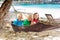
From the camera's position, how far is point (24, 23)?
0.88m

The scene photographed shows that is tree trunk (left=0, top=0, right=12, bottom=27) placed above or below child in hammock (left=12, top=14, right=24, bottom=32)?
above

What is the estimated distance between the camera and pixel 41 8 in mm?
879

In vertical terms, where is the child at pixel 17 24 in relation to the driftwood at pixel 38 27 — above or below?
above

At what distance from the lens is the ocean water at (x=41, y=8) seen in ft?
2.88

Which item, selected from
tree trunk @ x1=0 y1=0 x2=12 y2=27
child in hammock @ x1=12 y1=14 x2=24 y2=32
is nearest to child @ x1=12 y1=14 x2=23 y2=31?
child in hammock @ x1=12 y1=14 x2=24 y2=32

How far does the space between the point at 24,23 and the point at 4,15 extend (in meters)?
0.18

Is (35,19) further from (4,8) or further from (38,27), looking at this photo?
(4,8)

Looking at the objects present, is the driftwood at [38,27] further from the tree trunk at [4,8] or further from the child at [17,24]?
the tree trunk at [4,8]

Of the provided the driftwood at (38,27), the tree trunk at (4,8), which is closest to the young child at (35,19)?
the driftwood at (38,27)

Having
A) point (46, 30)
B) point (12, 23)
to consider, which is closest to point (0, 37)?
point (12, 23)

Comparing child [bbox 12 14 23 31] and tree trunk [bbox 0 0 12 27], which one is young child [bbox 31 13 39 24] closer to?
child [bbox 12 14 23 31]

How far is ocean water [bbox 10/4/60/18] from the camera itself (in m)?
0.88

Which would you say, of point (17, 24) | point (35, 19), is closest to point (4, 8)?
point (17, 24)

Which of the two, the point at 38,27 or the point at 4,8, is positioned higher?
the point at 4,8
